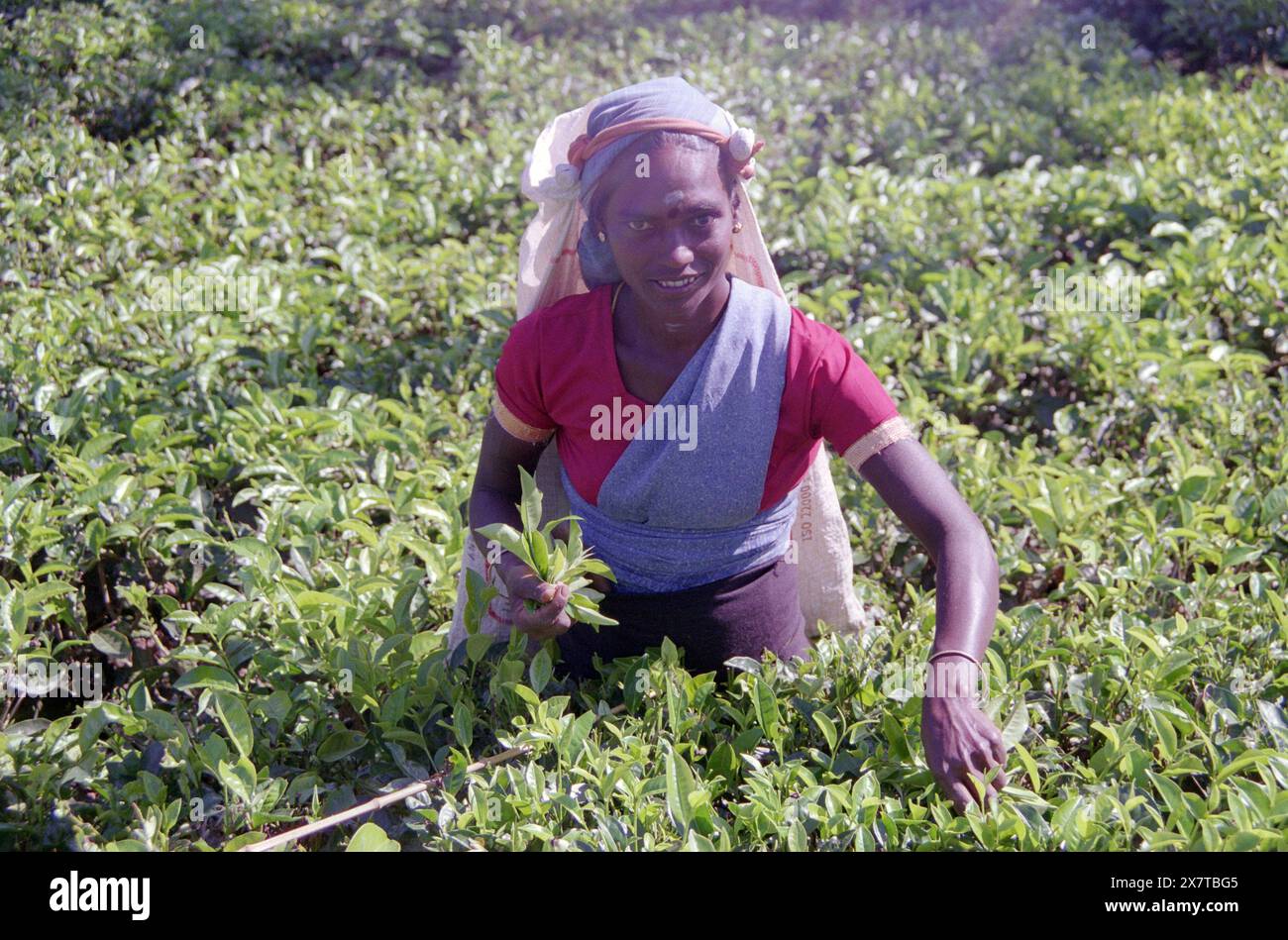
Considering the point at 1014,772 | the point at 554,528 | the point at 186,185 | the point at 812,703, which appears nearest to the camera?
the point at 1014,772

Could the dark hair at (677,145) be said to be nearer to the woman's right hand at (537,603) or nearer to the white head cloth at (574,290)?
the white head cloth at (574,290)

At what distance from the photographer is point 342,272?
4816mm

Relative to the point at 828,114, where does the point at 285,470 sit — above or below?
below

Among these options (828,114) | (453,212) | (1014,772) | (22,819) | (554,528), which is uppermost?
(828,114)

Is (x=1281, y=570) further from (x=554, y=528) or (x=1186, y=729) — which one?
(x=554, y=528)

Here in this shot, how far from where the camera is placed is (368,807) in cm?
237

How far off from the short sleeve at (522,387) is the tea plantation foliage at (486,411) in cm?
47

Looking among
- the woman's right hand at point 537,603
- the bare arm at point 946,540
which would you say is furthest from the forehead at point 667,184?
the woman's right hand at point 537,603

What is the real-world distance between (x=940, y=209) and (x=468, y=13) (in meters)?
3.50

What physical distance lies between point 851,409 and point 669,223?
489mm

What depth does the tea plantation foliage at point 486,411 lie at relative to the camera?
2516mm

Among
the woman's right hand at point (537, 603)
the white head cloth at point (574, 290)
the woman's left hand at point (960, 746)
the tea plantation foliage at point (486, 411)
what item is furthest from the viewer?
the white head cloth at point (574, 290)

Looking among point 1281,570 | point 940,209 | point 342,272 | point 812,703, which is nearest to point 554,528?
point 812,703

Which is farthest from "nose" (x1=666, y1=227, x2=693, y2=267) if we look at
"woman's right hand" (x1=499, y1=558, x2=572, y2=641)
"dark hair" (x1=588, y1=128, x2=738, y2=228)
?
"woman's right hand" (x1=499, y1=558, x2=572, y2=641)
